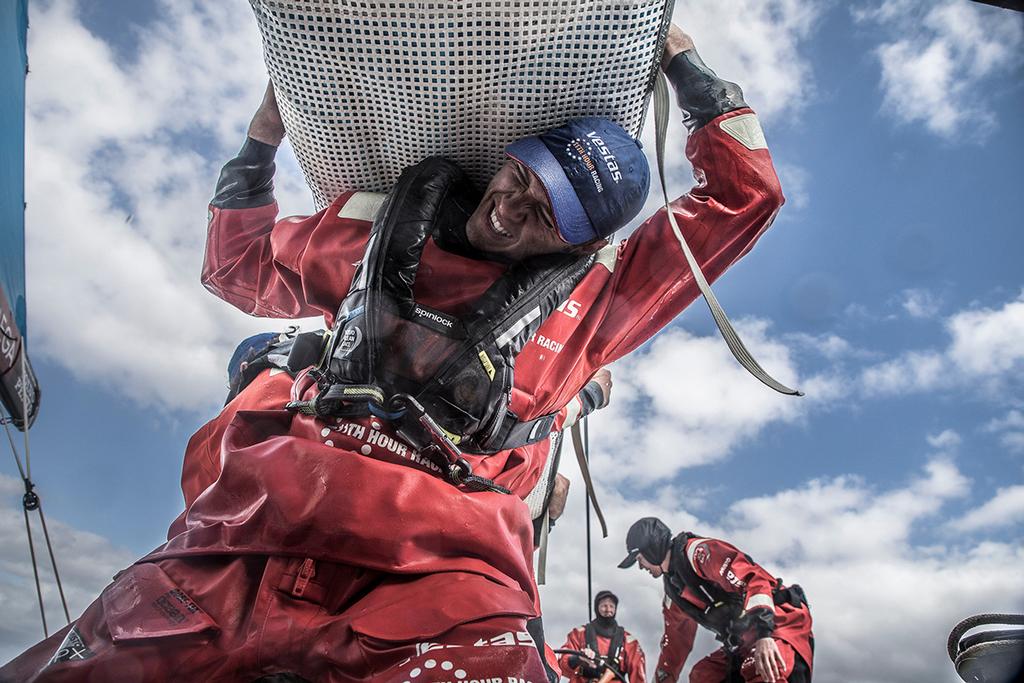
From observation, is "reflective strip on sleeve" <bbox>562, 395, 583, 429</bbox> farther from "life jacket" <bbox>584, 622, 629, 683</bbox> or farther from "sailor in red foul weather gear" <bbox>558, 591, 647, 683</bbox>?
"life jacket" <bbox>584, 622, 629, 683</bbox>

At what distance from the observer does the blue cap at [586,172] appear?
0.85 metres

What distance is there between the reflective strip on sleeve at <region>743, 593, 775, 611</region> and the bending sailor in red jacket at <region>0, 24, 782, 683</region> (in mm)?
1179

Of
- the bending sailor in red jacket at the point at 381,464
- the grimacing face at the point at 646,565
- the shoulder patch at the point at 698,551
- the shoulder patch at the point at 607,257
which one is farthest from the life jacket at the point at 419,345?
the shoulder patch at the point at 698,551

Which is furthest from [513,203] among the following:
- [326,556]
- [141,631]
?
[141,631]

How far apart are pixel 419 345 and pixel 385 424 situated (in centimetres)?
10

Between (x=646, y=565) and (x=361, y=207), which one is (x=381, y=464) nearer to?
(x=361, y=207)

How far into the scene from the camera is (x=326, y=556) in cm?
71

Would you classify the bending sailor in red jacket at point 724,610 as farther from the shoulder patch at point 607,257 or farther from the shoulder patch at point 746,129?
the shoulder patch at point 746,129

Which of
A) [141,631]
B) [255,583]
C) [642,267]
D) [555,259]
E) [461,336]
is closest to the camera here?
[141,631]

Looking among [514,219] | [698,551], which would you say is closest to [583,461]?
[514,219]

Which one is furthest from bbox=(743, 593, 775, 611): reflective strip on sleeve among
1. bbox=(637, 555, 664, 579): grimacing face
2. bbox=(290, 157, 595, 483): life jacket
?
bbox=(290, 157, 595, 483): life jacket

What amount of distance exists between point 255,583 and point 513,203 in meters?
0.52

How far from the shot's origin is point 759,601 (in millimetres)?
1973

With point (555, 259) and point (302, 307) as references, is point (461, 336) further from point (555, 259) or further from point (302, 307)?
point (302, 307)
